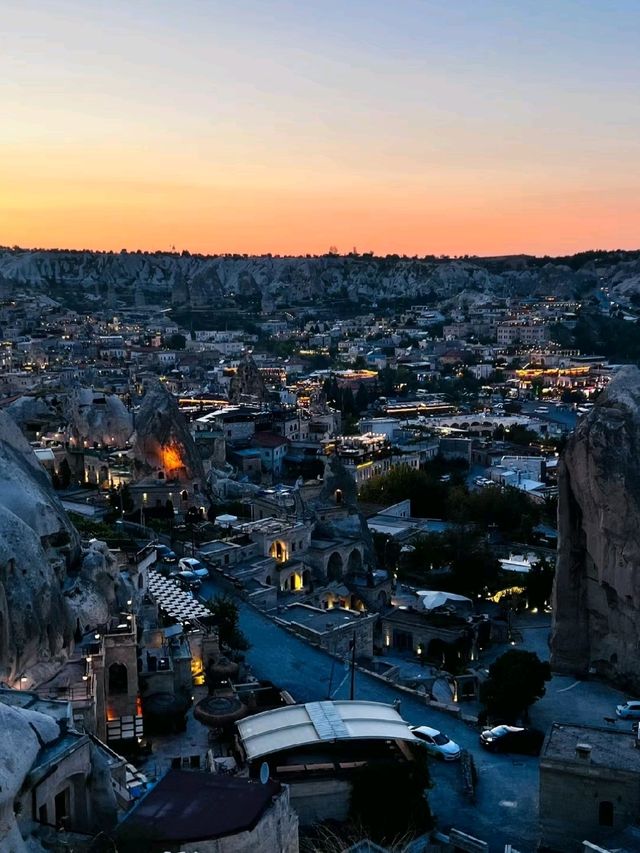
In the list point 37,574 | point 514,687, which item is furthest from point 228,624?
point 514,687

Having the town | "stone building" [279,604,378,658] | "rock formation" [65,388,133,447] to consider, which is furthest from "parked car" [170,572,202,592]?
"rock formation" [65,388,133,447]

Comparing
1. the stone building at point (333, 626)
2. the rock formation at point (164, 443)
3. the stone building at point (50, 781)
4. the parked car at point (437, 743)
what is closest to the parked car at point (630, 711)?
the parked car at point (437, 743)

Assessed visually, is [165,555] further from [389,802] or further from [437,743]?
[389,802]

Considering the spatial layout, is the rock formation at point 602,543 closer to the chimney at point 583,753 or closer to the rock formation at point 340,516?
the rock formation at point 340,516

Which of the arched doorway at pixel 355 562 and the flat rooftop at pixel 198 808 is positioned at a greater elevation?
the flat rooftop at pixel 198 808

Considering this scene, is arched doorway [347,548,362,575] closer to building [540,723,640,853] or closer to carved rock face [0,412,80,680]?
carved rock face [0,412,80,680]

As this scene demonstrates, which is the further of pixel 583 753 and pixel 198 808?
pixel 583 753

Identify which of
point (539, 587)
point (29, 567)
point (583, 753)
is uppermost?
point (29, 567)

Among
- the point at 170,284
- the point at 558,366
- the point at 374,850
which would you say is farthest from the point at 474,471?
the point at 170,284
